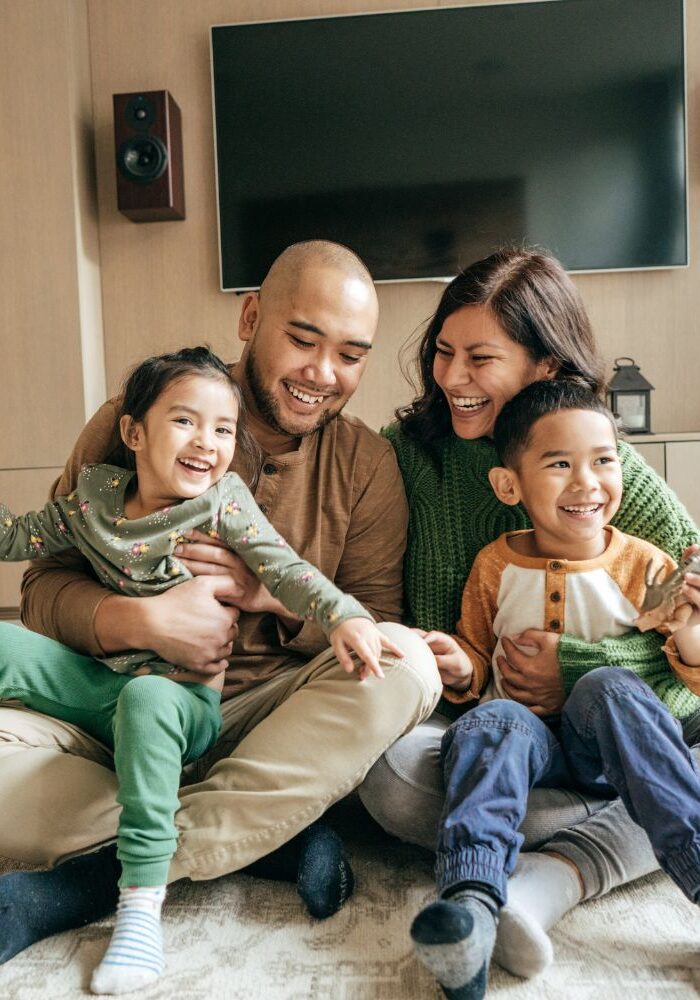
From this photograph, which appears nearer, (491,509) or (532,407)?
(532,407)

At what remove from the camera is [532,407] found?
144 centimetres

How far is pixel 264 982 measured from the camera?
41.3 inches

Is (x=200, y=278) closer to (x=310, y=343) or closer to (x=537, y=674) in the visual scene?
(x=310, y=343)

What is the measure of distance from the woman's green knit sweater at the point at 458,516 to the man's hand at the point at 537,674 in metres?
0.22

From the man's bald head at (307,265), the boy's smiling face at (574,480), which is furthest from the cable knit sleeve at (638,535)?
the man's bald head at (307,265)

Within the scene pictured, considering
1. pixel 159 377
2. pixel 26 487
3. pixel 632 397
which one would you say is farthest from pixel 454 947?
pixel 26 487

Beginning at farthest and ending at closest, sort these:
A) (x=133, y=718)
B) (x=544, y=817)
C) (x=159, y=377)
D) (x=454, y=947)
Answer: (x=159, y=377), (x=544, y=817), (x=133, y=718), (x=454, y=947)

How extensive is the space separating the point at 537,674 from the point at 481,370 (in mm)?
530

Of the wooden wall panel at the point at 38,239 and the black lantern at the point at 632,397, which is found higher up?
the wooden wall panel at the point at 38,239

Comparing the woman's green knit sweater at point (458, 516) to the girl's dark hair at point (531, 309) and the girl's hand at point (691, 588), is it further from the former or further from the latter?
the girl's hand at point (691, 588)

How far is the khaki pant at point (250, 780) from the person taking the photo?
1192 millimetres

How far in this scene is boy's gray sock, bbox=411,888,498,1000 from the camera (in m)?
0.93

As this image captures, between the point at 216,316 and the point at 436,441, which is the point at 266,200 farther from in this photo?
the point at 436,441

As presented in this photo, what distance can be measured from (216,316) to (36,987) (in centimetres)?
300
